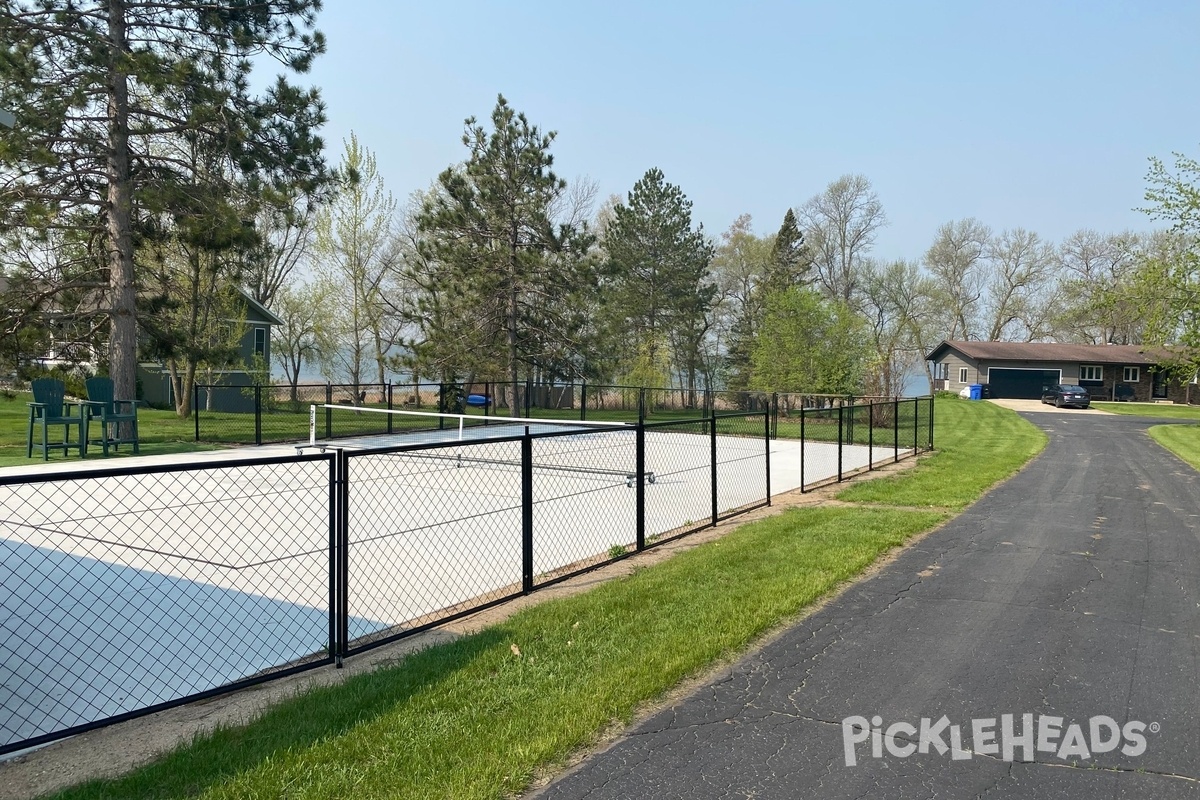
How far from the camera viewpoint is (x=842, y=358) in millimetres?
29078

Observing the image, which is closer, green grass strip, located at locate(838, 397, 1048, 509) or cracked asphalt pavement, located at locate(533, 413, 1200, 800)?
cracked asphalt pavement, located at locate(533, 413, 1200, 800)

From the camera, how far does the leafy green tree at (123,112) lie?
14.9 m

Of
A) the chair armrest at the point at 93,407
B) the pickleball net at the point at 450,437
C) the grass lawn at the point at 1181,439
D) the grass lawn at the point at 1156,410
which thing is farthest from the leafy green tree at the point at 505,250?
the grass lawn at the point at 1156,410

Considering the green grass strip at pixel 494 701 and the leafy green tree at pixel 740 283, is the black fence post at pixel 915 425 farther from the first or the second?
the leafy green tree at pixel 740 283

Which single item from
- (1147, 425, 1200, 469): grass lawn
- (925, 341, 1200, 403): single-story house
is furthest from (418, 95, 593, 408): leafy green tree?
(925, 341, 1200, 403): single-story house

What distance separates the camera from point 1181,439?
2273 centimetres

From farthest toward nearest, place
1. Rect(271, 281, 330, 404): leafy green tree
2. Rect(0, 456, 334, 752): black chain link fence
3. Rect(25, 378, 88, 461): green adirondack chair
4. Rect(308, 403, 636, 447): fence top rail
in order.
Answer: Rect(271, 281, 330, 404): leafy green tree < Rect(25, 378, 88, 461): green adirondack chair < Rect(308, 403, 636, 447): fence top rail < Rect(0, 456, 334, 752): black chain link fence

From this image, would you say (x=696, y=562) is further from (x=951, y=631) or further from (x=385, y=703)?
(x=385, y=703)

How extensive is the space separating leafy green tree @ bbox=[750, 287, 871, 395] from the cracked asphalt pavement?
2095cm

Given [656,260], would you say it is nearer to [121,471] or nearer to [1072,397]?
[1072,397]

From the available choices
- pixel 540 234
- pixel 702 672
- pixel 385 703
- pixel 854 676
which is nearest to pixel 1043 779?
pixel 854 676

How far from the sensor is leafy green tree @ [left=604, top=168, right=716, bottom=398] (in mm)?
40844

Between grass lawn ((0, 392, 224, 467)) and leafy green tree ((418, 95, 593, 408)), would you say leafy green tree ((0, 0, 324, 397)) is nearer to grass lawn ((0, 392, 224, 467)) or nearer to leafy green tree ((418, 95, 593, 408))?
grass lawn ((0, 392, 224, 467))

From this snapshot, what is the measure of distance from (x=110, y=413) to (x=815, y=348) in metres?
23.2
